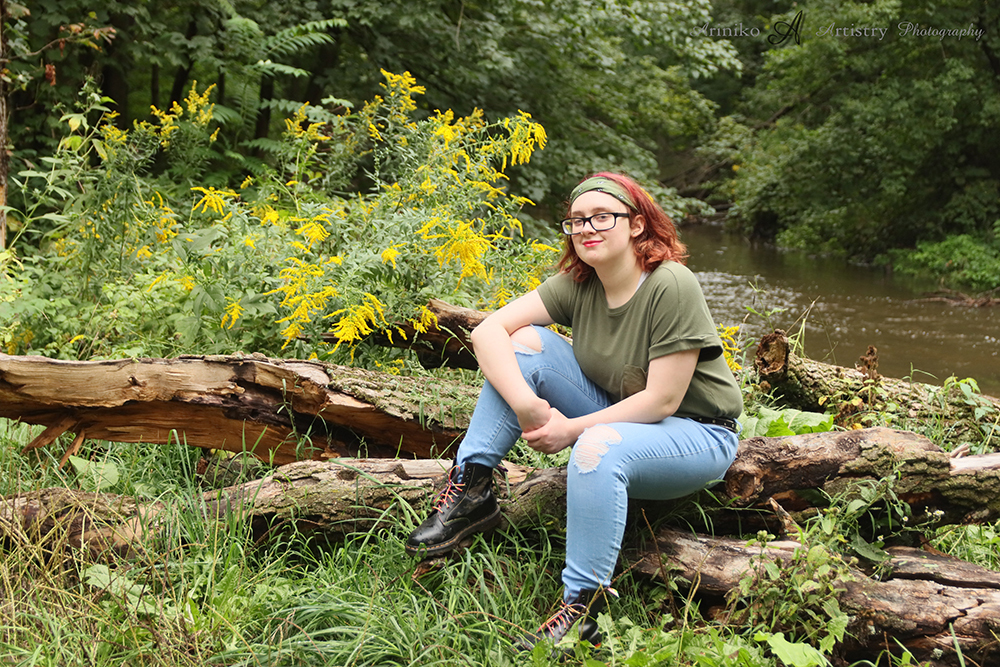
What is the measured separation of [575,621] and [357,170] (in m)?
4.80

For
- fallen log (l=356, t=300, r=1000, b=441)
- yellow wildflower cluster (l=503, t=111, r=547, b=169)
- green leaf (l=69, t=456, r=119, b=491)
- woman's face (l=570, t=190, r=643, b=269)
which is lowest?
green leaf (l=69, t=456, r=119, b=491)

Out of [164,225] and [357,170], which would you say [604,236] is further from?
[357,170]

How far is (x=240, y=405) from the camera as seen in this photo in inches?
109

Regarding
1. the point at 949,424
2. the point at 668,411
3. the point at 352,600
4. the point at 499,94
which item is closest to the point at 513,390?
the point at 668,411

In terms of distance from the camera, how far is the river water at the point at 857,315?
6855 mm

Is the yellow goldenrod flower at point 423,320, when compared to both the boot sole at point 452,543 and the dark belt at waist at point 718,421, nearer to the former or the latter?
the boot sole at point 452,543

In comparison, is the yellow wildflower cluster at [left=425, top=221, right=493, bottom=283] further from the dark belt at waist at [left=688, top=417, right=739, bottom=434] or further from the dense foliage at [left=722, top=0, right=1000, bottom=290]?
the dense foliage at [left=722, top=0, right=1000, bottom=290]

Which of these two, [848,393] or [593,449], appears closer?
[593,449]

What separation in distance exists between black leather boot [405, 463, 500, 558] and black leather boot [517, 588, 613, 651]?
0.36m

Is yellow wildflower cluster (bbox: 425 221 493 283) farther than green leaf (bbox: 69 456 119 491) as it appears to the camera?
Yes

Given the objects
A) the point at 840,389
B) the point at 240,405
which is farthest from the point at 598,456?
the point at 840,389

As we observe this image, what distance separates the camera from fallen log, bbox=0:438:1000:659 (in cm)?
216

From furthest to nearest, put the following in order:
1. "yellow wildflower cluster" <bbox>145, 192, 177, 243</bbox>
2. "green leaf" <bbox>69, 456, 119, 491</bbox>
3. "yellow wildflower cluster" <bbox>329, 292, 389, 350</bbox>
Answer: "yellow wildflower cluster" <bbox>145, 192, 177, 243</bbox>, "yellow wildflower cluster" <bbox>329, 292, 389, 350</bbox>, "green leaf" <bbox>69, 456, 119, 491</bbox>

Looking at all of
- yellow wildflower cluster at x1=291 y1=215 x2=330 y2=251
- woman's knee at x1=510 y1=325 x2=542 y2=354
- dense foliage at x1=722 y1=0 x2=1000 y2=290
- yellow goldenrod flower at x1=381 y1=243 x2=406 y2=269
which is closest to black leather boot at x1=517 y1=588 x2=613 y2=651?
woman's knee at x1=510 y1=325 x2=542 y2=354
